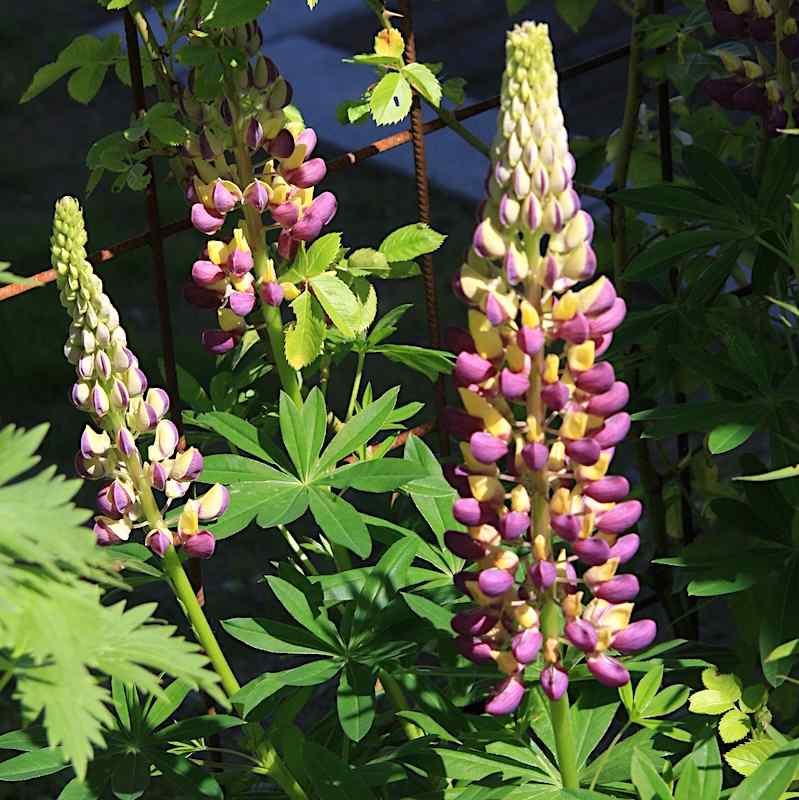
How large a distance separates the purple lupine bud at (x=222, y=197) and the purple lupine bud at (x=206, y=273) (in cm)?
7

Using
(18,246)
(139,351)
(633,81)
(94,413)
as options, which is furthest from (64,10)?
(94,413)

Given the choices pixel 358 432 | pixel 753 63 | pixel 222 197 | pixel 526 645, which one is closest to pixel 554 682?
pixel 526 645

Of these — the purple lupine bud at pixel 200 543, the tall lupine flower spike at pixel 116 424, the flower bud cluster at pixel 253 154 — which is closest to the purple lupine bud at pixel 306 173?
the flower bud cluster at pixel 253 154

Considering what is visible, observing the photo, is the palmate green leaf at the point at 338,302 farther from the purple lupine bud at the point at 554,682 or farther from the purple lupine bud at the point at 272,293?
the purple lupine bud at the point at 554,682

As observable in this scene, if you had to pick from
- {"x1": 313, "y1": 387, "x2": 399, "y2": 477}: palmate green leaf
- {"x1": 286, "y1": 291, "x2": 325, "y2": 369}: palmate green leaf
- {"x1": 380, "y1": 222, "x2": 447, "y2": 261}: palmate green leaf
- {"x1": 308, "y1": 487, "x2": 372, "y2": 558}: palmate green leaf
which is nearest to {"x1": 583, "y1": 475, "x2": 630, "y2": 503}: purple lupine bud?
{"x1": 308, "y1": 487, "x2": 372, "y2": 558}: palmate green leaf

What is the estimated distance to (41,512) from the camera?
1084 mm

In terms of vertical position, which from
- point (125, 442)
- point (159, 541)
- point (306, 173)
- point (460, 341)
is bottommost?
point (159, 541)

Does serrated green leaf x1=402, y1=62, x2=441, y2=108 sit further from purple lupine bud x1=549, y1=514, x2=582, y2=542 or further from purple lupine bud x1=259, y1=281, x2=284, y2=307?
purple lupine bud x1=549, y1=514, x2=582, y2=542

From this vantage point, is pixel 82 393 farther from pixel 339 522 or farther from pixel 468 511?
pixel 468 511

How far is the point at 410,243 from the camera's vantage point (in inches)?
75.2

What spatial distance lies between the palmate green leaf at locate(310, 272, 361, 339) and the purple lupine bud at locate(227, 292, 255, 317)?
9 cm

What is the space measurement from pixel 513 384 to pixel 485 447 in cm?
7

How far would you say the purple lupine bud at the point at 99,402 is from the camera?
1479mm

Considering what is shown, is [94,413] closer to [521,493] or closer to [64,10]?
[521,493]
